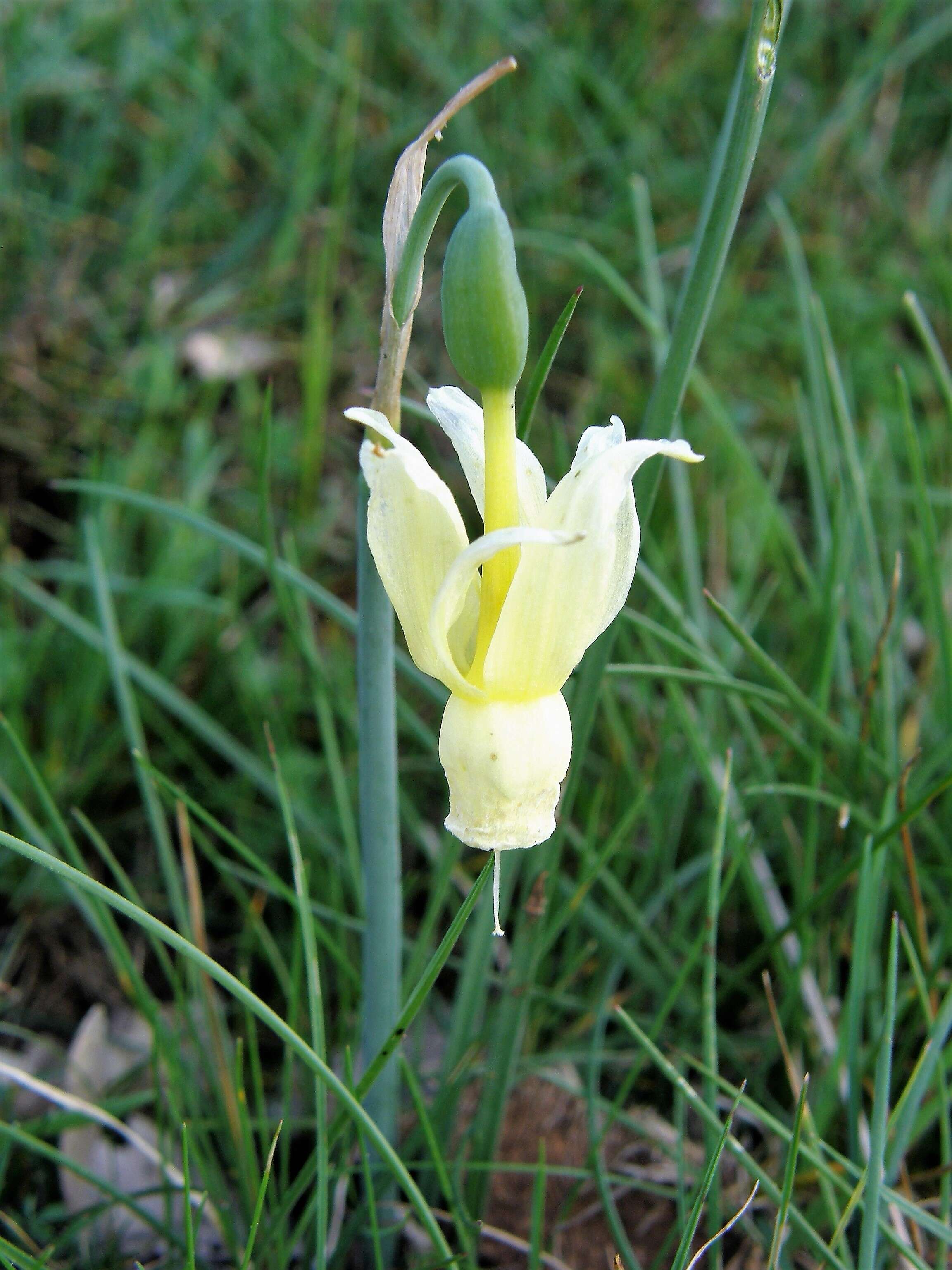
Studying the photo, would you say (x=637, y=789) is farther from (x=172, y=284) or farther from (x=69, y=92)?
(x=69, y=92)

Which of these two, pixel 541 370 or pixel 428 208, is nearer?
pixel 428 208

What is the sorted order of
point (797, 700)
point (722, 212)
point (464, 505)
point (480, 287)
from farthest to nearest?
point (464, 505) → point (797, 700) → point (722, 212) → point (480, 287)

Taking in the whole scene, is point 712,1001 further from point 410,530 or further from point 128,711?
point 128,711

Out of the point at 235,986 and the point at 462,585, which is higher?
the point at 462,585

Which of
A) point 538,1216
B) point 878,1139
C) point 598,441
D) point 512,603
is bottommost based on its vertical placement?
point 538,1216

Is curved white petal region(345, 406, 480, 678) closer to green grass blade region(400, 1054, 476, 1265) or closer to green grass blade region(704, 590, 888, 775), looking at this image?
green grass blade region(704, 590, 888, 775)

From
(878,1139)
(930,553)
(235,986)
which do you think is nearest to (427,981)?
(235,986)

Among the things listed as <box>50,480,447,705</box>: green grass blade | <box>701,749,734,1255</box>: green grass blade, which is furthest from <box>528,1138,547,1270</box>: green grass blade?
<box>50,480,447,705</box>: green grass blade
